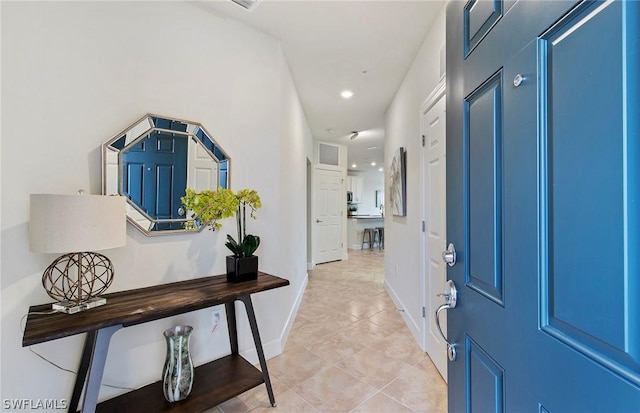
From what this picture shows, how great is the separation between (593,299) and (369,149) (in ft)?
22.2

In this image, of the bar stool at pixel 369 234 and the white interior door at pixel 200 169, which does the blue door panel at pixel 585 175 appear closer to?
the white interior door at pixel 200 169

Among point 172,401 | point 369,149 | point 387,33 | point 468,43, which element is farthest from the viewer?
point 369,149

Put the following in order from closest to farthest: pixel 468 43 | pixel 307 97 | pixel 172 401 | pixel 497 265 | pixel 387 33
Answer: pixel 497 265 < pixel 468 43 < pixel 172 401 < pixel 387 33 < pixel 307 97

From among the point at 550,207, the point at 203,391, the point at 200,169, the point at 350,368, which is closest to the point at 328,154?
the point at 200,169

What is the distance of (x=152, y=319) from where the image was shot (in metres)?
1.33

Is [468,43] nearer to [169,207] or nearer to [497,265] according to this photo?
[497,265]

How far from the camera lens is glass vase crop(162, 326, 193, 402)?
1547 mm

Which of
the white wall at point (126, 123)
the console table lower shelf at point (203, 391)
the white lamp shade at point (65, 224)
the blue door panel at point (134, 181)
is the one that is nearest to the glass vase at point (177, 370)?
the console table lower shelf at point (203, 391)

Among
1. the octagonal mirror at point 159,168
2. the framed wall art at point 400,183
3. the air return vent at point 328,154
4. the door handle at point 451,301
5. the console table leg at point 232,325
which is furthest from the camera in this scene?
the air return vent at point 328,154

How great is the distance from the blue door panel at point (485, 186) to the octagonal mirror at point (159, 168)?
1629mm

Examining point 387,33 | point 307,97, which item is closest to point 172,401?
point 387,33

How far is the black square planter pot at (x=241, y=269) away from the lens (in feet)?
5.91

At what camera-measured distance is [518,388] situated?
66 cm

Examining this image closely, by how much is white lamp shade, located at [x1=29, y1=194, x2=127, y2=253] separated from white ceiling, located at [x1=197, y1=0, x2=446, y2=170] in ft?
5.06
